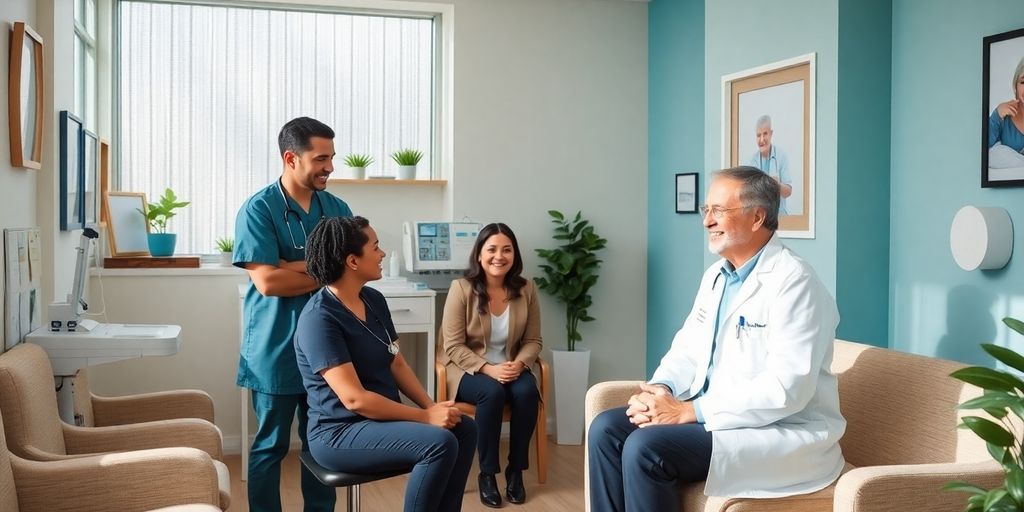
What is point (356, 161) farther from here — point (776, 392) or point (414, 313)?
point (776, 392)

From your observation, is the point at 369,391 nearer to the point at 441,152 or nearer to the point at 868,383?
the point at 868,383

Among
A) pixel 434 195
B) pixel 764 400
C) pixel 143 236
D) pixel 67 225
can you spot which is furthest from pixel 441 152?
pixel 764 400

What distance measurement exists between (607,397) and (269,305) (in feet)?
3.80

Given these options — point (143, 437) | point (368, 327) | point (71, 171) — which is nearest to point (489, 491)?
point (368, 327)

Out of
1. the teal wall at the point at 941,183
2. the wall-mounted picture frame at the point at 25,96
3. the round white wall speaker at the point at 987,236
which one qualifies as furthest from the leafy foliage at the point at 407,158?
the round white wall speaker at the point at 987,236

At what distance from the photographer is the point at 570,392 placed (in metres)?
5.34

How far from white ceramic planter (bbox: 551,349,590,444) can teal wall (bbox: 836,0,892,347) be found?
1.99 metres

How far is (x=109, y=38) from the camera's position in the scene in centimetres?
500

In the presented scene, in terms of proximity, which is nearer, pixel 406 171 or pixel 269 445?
pixel 269 445

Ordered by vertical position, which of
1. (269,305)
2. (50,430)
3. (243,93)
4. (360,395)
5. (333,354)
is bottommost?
(50,430)

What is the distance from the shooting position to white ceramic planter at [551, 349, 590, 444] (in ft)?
17.4

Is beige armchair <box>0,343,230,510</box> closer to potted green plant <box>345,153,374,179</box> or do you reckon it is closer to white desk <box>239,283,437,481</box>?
white desk <box>239,283,437,481</box>

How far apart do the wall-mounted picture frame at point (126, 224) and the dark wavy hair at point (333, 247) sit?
7.61 feet

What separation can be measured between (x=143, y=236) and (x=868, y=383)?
12.3 ft
